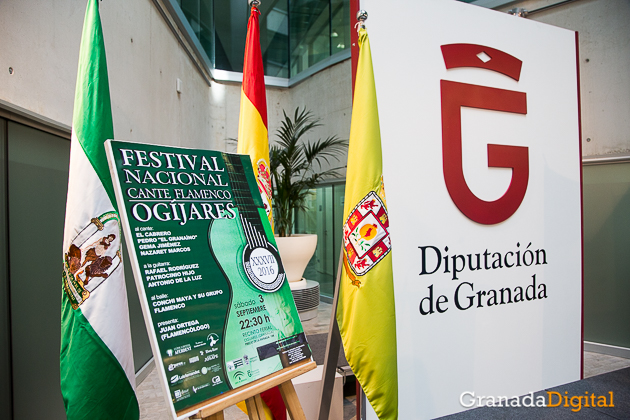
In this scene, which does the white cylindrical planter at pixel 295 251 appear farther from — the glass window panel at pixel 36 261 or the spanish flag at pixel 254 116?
A: the glass window panel at pixel 36 261

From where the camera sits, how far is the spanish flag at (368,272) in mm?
1476

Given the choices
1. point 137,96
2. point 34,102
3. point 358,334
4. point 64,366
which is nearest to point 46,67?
point 34,102

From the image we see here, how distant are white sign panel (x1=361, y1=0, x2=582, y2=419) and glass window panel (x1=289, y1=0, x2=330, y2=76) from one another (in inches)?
161

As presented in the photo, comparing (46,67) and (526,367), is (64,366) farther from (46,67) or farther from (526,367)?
(526,367)

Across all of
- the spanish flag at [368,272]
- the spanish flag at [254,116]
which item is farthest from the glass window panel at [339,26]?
the spanish flag at [368,272]

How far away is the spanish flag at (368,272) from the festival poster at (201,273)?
1.27ft

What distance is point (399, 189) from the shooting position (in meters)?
1.81

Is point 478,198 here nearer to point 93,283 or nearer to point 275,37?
point 93,283

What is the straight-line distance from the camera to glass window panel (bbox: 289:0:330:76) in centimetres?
591

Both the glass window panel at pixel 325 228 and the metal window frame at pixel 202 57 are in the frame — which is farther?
the glass window panel at pixel 325 228

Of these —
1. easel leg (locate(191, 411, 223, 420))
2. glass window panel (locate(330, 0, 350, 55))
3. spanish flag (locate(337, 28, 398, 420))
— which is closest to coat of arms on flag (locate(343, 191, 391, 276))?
spanish flag (locate(337, 28, 398, 420))

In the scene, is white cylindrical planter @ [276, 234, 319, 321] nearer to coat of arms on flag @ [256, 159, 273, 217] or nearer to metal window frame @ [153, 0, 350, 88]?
coat of arms on flag @ [256, 159, 273, 217]

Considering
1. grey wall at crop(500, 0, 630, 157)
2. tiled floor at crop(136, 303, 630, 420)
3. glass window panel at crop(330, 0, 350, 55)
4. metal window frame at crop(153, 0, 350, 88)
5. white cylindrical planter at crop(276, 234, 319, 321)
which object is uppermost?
glass window panel at crop(330, 0, 350, 55)

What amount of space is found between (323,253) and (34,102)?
440 centimetres
